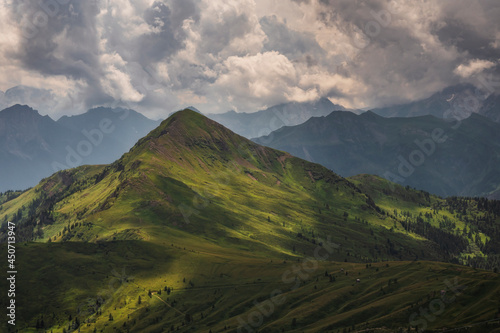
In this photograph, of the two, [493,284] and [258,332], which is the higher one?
[493,284]

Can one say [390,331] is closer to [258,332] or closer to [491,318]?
[491,318]

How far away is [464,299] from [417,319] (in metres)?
27.3

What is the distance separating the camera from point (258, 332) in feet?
637

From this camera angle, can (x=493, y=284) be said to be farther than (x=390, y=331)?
Yes

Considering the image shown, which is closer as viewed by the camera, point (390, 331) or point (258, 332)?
point (390, 331)

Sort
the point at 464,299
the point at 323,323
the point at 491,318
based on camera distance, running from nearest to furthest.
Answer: the point at 491,318 → the point at 464,299 → the point at 323,323

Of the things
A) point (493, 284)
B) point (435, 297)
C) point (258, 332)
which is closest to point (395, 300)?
point (435, 297)

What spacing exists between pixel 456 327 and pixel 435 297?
40.8m

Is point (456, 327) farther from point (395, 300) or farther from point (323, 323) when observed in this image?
point (323, 323)

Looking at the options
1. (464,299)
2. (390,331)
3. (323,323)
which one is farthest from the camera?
(323,323)

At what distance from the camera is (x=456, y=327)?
476 feet

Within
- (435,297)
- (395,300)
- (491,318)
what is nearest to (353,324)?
(395,300)

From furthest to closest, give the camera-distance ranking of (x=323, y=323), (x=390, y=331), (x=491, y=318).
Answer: (x=323, y=323)
(x=390, y=331)
(x=491, y=318)

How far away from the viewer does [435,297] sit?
18450 cm
